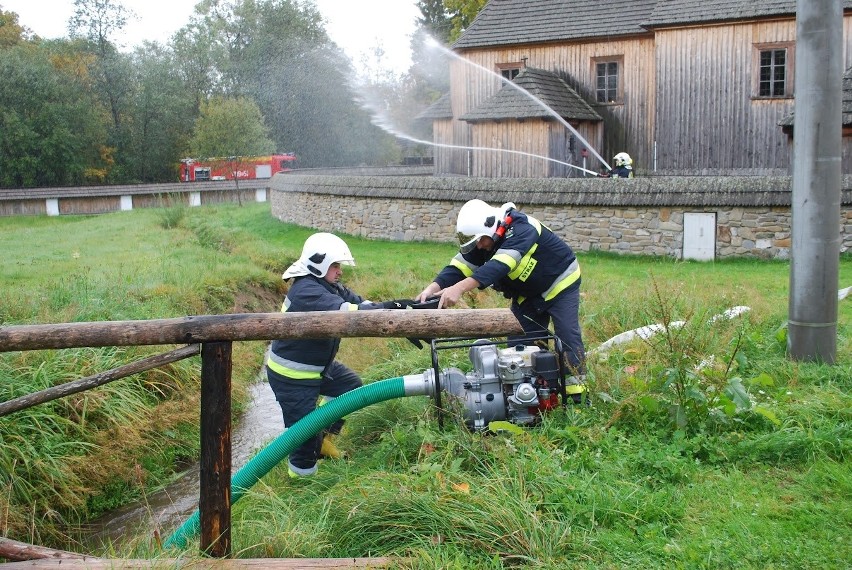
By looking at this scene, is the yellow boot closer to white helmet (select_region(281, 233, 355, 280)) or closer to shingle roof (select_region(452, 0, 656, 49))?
white helmet (select_region(281, 233, 355, 280))

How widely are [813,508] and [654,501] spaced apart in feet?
2.68

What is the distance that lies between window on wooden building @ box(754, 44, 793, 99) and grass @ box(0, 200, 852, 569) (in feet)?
43.7

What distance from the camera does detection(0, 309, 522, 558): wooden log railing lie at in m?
4.32

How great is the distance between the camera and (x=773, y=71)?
2292 cm

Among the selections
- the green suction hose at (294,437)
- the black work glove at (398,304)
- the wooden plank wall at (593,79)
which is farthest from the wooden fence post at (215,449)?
the wooden plank wall at (593,79)

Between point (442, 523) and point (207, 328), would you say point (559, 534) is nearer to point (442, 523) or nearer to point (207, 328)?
point (442, 523)

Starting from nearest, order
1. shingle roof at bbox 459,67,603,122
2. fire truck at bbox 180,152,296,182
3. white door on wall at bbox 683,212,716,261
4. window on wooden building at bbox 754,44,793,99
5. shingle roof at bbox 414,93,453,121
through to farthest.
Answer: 1. white door on wall at bbox 683,212,716,261
2. window on wooden building at bbox 754,44,793,99
3. shingle roof at bbox 459,67,603,122
4. shingle roof at bbox 414,93,453,121
5. fire truck at bbox 180,152,296,182

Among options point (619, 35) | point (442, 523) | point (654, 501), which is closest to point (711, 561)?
point (654, 501)

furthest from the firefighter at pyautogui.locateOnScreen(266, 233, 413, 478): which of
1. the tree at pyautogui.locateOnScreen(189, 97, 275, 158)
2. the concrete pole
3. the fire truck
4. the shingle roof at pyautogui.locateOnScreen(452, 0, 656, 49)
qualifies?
the tree at pyautogui.locateOnScreen(189, 97, 275, 158)

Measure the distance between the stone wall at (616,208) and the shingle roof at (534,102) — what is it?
510cm

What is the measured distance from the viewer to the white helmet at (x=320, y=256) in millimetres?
6668

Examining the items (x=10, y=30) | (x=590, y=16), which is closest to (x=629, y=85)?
(x=590, y=16)

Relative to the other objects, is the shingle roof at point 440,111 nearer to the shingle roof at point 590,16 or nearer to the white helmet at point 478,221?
the shingle roof at point 590,16

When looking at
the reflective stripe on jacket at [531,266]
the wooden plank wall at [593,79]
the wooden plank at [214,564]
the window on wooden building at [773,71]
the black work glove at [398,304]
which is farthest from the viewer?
the wooden plank wall at [593,79]
